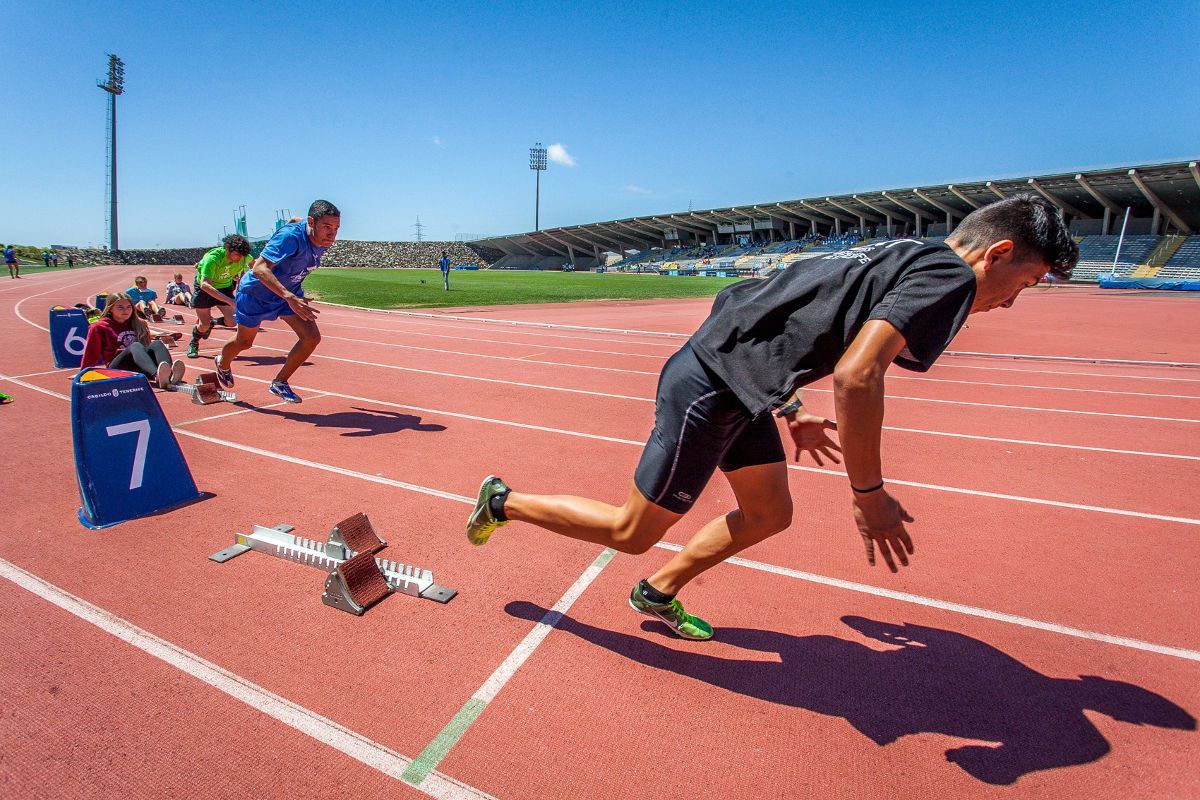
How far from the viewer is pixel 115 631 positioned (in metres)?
2.72

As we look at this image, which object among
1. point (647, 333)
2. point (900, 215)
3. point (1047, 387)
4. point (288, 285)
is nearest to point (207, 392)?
point (288, 285)

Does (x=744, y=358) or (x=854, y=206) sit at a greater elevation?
(x=854, y=206)

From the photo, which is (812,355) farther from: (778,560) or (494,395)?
(494,395)

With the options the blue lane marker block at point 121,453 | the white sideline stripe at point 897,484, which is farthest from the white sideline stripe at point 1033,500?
the blue lane marker block at point 121,453

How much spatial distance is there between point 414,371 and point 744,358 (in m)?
8.08

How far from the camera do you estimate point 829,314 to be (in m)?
1.95

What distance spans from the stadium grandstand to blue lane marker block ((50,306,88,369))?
2115 centimetres

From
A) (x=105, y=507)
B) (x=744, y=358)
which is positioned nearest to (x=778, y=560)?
Answer: (x=744, y=358)

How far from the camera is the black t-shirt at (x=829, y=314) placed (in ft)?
5.82

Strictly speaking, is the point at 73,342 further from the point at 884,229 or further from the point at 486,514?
the point at 884,229

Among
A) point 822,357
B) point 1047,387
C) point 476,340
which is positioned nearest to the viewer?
point 822,357

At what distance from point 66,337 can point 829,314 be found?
10.6 meters

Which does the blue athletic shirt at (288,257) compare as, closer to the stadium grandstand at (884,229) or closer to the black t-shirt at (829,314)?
the black t-shirt at (829,314)

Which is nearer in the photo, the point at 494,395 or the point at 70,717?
the point at 70,717
